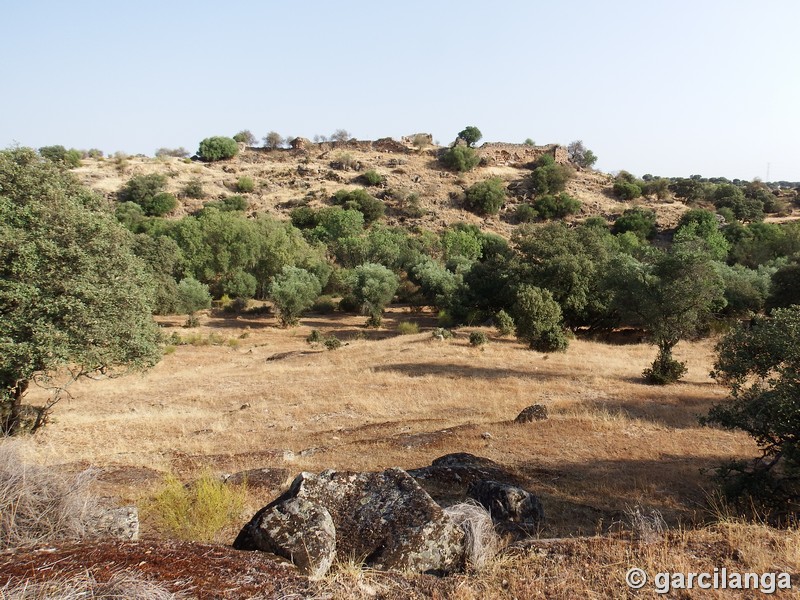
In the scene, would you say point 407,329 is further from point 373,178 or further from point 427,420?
point 373,178

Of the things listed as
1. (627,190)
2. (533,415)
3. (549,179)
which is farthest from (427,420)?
(627,190)

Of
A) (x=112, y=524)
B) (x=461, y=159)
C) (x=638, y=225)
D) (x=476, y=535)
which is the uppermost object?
(x=461, y=159)

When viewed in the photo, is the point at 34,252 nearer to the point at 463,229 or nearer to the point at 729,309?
the point at 729,309

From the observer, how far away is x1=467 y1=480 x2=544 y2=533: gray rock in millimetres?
6320

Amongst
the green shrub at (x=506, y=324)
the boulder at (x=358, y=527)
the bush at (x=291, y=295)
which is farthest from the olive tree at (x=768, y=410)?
the bush at (x=291, y=295)

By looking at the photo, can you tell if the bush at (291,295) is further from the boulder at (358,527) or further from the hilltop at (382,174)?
the hilltop at (382,174)

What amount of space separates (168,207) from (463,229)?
127 ft

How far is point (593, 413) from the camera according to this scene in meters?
13.9

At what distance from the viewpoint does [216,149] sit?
92.6 m

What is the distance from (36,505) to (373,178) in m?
78.6

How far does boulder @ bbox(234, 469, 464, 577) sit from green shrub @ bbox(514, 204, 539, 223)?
229 ft

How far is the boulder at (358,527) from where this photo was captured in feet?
14.8

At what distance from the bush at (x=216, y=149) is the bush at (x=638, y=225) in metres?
67.7

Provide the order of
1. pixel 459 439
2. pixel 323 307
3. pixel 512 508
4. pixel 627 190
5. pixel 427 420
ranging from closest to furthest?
pixel 512 508
pixel 459 439
pixel 427 420
pixel 323 307
pixel 627 190
